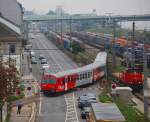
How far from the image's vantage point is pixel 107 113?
45.5 feet

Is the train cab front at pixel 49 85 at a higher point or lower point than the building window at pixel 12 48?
lower

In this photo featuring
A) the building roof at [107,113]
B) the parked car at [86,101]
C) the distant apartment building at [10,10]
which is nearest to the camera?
the building roof at [107,113]

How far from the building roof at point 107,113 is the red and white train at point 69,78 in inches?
455

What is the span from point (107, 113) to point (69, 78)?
14.5m

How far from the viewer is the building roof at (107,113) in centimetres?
1302

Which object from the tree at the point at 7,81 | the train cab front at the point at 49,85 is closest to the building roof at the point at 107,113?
the tree at the point at 7,81

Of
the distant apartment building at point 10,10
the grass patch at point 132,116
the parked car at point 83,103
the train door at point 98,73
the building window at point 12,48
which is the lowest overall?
the train door at point 98,73

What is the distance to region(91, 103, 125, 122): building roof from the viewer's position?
512 inches

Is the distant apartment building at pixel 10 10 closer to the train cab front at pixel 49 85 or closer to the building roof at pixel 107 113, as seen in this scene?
the train cab front at pixel 49 85

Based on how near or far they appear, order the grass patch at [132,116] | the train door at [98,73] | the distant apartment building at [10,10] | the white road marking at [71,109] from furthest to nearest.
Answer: the distant apartment building at [10,10], the train door at [98,73], the white road marking at [71,109], the grass patch at [132,116]

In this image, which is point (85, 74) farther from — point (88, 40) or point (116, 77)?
point (88, 40)

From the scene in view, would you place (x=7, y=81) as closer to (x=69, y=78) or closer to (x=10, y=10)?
(x=69, y=78)

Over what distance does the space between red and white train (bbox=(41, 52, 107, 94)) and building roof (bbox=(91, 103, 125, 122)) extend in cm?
1156

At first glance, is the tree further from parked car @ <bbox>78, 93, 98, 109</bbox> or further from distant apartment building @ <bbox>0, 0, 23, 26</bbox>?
distant apartment building @ <bbox>0, 0, 23, 26</bbox>
